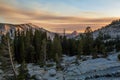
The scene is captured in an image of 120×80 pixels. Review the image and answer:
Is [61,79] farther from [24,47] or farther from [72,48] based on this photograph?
[72,48]

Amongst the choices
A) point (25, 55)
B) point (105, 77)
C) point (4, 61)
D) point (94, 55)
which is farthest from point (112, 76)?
point (25, 55)

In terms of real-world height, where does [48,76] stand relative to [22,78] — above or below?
below

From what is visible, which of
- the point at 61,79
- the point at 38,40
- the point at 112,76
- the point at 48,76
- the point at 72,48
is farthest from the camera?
the point at 72,48

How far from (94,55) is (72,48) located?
32.9 m

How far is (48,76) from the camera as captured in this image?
210 ft

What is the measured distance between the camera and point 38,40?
10856 centimetres

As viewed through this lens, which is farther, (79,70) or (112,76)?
(79,70)

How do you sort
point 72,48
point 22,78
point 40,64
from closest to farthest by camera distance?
1. point 22,78
2. point 40,64
3. point 72,48

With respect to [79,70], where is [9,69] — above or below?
above

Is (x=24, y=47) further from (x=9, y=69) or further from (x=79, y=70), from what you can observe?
(x=9, y=69)

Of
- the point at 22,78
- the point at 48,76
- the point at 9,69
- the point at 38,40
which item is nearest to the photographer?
the point at 22,78

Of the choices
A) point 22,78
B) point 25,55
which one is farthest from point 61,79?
point 25,55

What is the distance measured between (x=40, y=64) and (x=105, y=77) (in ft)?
127

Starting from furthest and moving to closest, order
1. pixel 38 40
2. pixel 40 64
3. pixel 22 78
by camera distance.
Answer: pixel 38 40, pixel 40 64, pixel 22 78
